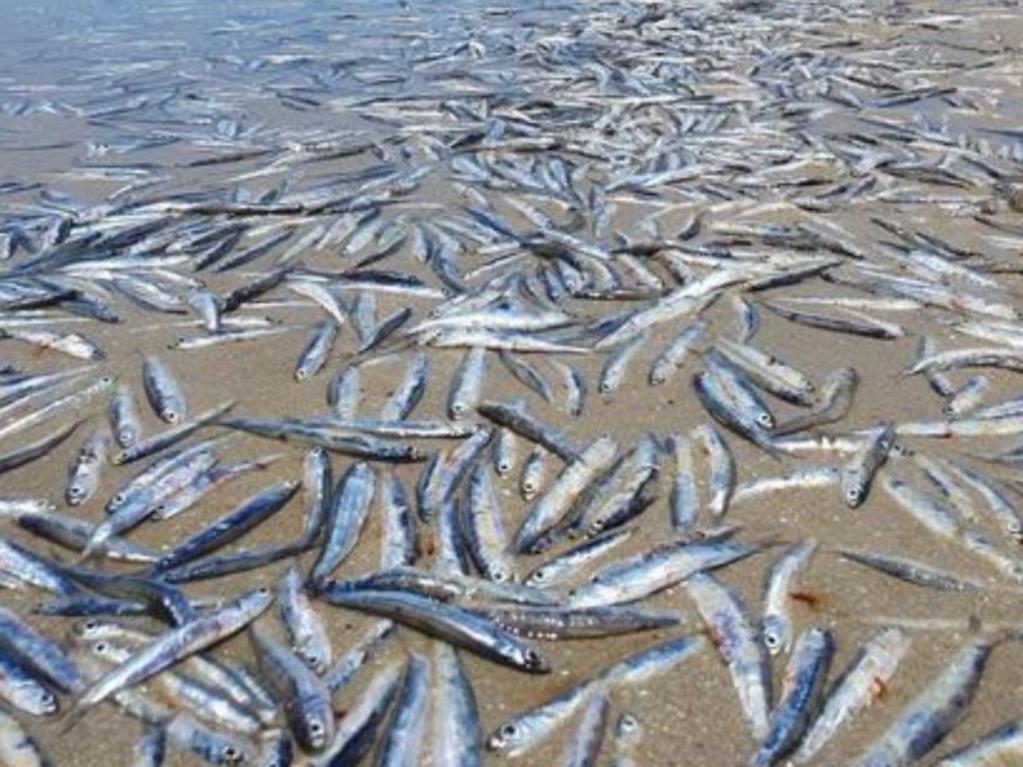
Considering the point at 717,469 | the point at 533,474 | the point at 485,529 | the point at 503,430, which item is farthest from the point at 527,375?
the point at 485,529

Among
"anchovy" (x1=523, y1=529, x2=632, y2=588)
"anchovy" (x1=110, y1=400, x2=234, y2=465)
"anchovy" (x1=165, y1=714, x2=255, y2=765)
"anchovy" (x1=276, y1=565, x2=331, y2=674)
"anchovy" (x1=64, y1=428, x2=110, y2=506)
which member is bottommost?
"anchovy" (x1=110, y1=400, x2=234, y2=465)

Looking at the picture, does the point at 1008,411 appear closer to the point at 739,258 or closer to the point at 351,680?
the point at 739,258

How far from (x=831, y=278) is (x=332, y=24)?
15.4 meters

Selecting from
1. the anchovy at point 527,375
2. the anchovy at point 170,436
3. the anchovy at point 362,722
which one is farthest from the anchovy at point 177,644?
the anchovy at point 527,375

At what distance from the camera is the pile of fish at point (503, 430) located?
12.0ft

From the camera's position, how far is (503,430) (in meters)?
5.32

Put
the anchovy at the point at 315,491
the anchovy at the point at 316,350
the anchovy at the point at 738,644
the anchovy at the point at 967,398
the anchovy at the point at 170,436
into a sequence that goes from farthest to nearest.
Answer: the anchovy at the point at 316,350 → the anchovy at the point at 967,398 → the anchovy at the point at 170,436 → the anchovy at the point at 315,491 → the anchovy at the point at 738,644

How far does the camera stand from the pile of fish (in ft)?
12.0

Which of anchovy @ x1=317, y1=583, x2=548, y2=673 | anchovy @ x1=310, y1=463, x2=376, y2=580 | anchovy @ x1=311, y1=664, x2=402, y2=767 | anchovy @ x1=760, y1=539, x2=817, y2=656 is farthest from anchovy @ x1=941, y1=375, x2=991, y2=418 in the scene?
anchovy @ x1=311, y1=664, x2=402, y2=767

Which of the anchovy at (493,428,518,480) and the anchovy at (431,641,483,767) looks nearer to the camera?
the anchovy at (431,641,483,767)

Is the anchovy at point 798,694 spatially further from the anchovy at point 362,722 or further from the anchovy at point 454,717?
the anchovy at point 362,722

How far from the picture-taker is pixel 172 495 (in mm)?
4859

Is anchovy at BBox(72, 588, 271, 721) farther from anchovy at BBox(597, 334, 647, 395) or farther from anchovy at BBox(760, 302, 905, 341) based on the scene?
anchovy at BBox(760, 302, 905, 341)

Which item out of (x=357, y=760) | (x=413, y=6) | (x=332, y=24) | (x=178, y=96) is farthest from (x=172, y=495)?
(x=413, y=6)
